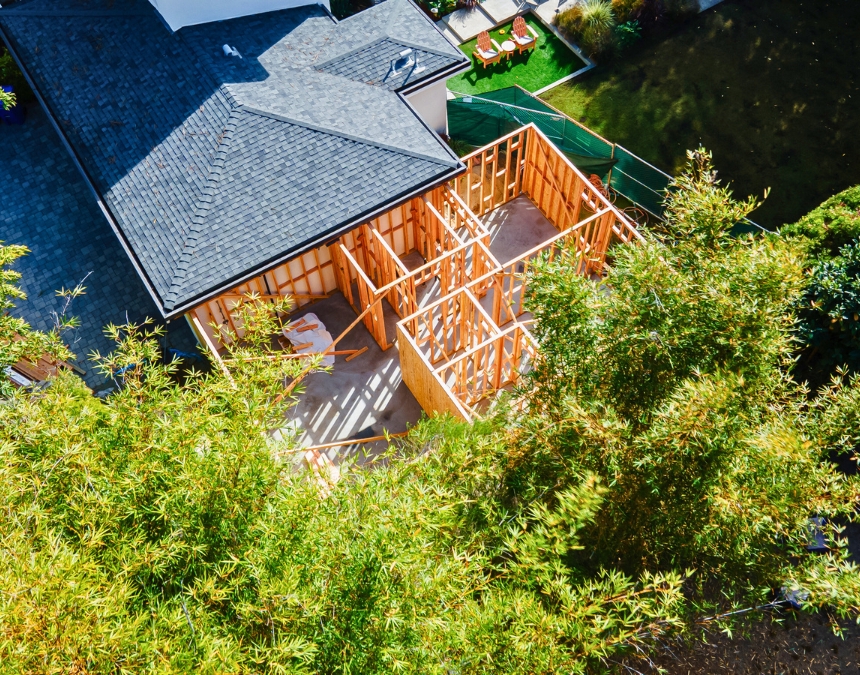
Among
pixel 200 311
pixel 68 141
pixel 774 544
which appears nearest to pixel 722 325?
pixel 774 544

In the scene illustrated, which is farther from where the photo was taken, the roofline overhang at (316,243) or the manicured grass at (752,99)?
the manicured grass at (752,99)

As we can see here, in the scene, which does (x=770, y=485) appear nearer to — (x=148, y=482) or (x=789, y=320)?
(x=789, y=320)

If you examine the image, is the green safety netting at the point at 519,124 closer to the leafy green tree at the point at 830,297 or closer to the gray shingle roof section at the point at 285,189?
the gray shingle roof section at the point at 285,189

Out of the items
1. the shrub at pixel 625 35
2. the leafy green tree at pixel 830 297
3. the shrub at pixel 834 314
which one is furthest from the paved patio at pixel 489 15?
the shrub at pixel 834 314

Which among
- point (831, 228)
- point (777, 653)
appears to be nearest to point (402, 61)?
point (831, 228)

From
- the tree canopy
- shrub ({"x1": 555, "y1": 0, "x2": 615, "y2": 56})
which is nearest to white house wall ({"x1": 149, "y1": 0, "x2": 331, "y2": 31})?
shrub ({"x1": 555, "y1": 0, "x2": 615, "y2": 56})

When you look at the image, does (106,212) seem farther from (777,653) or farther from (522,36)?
(777,653)
